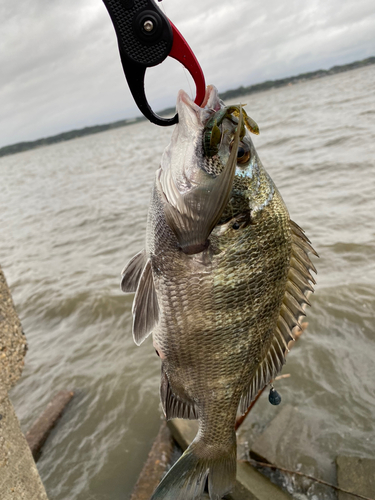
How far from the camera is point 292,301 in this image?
6.23 ft

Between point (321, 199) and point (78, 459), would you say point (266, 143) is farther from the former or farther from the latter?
point (78, 459)

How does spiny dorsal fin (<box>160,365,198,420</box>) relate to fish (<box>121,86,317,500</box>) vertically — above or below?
below

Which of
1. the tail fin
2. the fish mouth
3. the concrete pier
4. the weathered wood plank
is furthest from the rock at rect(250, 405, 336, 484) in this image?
the fish mouth

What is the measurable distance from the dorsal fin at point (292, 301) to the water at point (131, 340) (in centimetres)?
182

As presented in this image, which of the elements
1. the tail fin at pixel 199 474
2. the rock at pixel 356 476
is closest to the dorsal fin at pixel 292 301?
the tail fin at pixel 199 474

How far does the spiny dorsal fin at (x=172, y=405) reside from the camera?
2.02 m

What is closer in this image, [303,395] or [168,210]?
[168,210]

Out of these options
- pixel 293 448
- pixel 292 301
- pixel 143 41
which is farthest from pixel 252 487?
pixel 143 41

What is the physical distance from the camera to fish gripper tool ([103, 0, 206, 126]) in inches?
52.4

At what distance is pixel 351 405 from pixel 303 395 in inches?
19.9

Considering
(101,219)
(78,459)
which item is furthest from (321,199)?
(78,459)

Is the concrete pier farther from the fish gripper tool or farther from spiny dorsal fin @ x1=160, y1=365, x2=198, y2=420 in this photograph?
the fish gripper tool

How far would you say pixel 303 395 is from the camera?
420cm

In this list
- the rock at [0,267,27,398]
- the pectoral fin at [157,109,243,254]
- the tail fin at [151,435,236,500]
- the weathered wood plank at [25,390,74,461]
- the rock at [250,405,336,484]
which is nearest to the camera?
the pectoral fin at [157,109,243,254]
